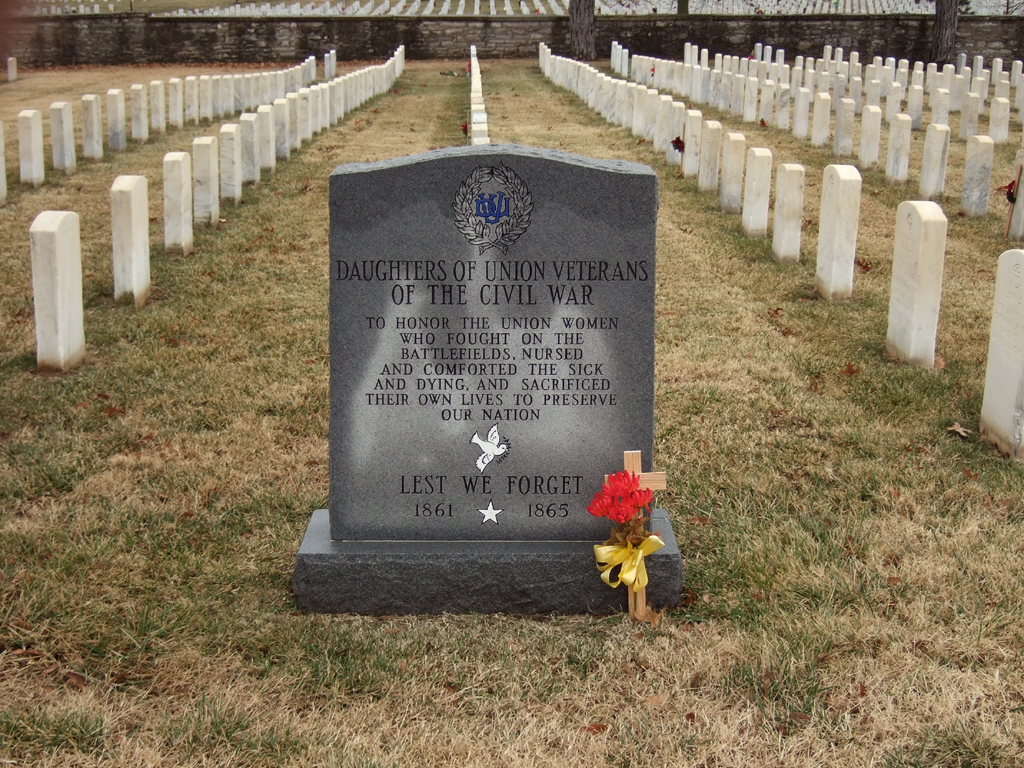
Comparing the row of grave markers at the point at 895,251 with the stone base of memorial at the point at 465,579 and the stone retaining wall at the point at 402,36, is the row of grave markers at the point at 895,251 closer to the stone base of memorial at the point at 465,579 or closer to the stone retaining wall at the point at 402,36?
the stone base of memorial at the point at 465,579

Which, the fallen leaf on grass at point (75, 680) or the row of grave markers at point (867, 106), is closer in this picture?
the fallen leaf on grass at point (75, 680)

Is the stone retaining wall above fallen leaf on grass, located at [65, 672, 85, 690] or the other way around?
above

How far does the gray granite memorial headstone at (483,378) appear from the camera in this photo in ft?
14.0

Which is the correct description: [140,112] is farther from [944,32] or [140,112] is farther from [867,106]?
[944,32]

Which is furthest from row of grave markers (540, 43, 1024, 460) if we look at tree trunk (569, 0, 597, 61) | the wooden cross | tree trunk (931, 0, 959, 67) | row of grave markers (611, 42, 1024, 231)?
tree trunk (931, 0, 959, 67)

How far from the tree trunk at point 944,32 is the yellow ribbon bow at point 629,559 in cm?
3046

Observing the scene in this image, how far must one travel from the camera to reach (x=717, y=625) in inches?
165

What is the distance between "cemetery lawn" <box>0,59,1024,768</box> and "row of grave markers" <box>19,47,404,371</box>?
0.24m

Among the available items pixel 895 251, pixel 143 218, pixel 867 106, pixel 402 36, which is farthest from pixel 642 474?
pixel 402 36

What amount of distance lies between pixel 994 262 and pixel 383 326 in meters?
7.67

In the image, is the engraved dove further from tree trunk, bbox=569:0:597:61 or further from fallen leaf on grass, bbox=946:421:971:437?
tree trunk, bbox=569:0:597:61

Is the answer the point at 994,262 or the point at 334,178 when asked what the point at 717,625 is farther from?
the point at 994,262

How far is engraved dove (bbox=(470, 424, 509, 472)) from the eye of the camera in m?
4.42

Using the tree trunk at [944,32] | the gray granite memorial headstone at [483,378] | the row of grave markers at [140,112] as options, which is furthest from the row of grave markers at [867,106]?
the gray granite memorial headstone at [483,378]
